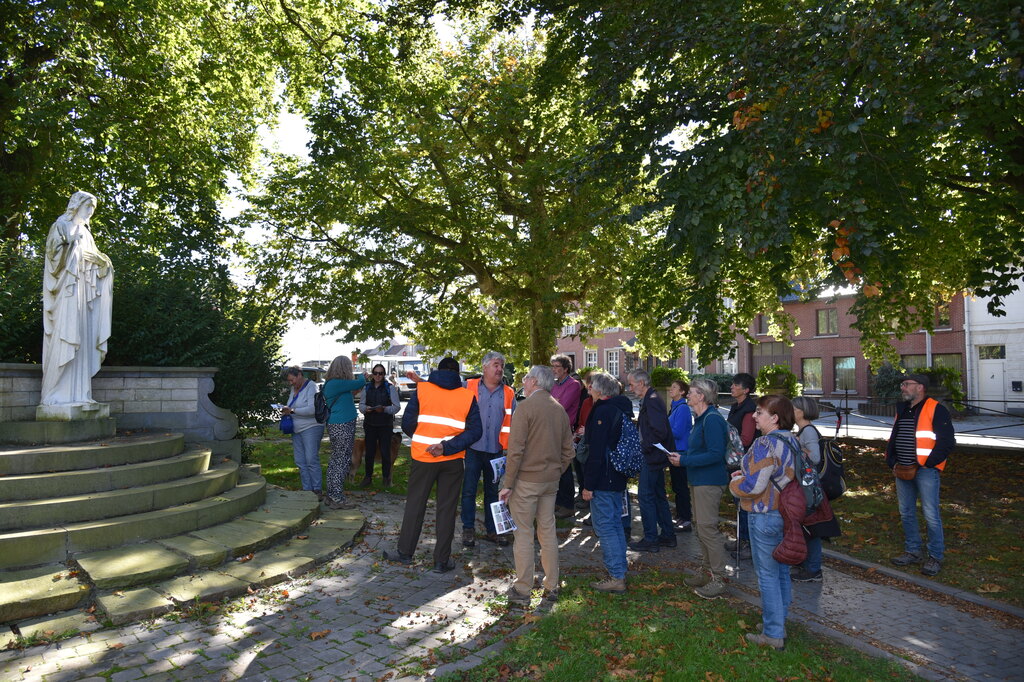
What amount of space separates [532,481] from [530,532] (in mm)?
451

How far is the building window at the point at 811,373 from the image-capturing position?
130ft

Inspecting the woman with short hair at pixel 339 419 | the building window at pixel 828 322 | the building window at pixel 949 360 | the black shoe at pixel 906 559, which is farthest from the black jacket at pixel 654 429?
the building window at pixel 828 322

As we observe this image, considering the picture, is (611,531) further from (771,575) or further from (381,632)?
(381,632)

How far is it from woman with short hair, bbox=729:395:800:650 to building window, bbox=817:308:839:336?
1507 inches

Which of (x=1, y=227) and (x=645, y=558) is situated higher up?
(x=1, y=227)

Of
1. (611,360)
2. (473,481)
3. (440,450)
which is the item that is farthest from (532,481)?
(611,360)

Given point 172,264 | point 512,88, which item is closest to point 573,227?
point 512,88

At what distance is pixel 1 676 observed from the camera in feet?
12.4

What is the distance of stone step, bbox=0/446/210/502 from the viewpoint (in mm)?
5836

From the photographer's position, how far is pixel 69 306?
713 cm

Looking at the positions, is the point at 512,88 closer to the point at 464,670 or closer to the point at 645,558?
the point at 645,558

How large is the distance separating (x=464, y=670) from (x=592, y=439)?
92.0 inches

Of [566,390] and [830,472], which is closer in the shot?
[830,472]

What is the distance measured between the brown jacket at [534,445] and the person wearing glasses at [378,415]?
16.2ft
